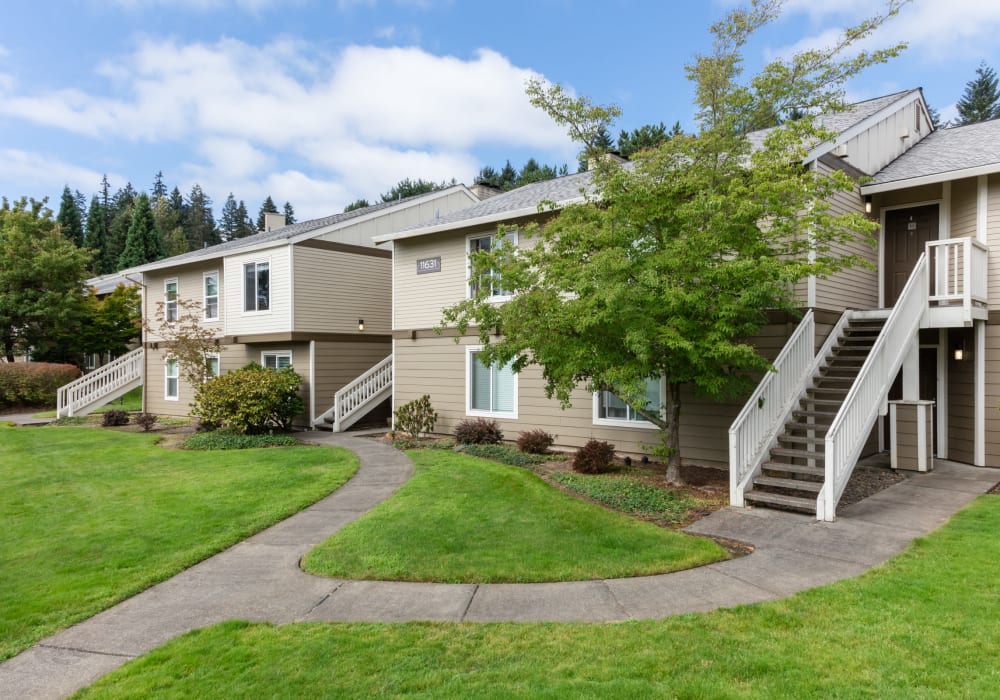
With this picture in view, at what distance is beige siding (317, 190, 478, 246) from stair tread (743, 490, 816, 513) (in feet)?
43.8

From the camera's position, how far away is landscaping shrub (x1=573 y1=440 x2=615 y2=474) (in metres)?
10.3

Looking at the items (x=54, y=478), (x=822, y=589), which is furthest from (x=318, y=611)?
(x=54, y=478)

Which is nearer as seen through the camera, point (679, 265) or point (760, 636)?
point (760, 636)

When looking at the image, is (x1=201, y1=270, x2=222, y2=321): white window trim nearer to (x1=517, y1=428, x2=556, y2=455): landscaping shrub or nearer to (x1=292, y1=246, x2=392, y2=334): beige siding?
(x1=292, y1=246, x2=392, y2=334): beige siding

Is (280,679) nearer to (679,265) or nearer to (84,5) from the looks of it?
(679,265)

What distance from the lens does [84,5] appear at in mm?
13758

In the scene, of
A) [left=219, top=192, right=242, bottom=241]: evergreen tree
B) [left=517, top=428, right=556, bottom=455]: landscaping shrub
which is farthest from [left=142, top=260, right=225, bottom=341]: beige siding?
[left=219, top=192, right=242, bottom=241]: evergreen tree

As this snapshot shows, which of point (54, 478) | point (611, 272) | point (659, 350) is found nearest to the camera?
point (611, 272)

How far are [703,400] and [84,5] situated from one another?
16.2 m

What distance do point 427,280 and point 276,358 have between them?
6443mm

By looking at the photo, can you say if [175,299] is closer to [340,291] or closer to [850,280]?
[340,291]

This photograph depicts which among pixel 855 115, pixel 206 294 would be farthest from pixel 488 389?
pixel 206 294

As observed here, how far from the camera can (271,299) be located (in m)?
17.6

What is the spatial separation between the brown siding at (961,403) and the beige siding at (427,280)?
31.3 feet
